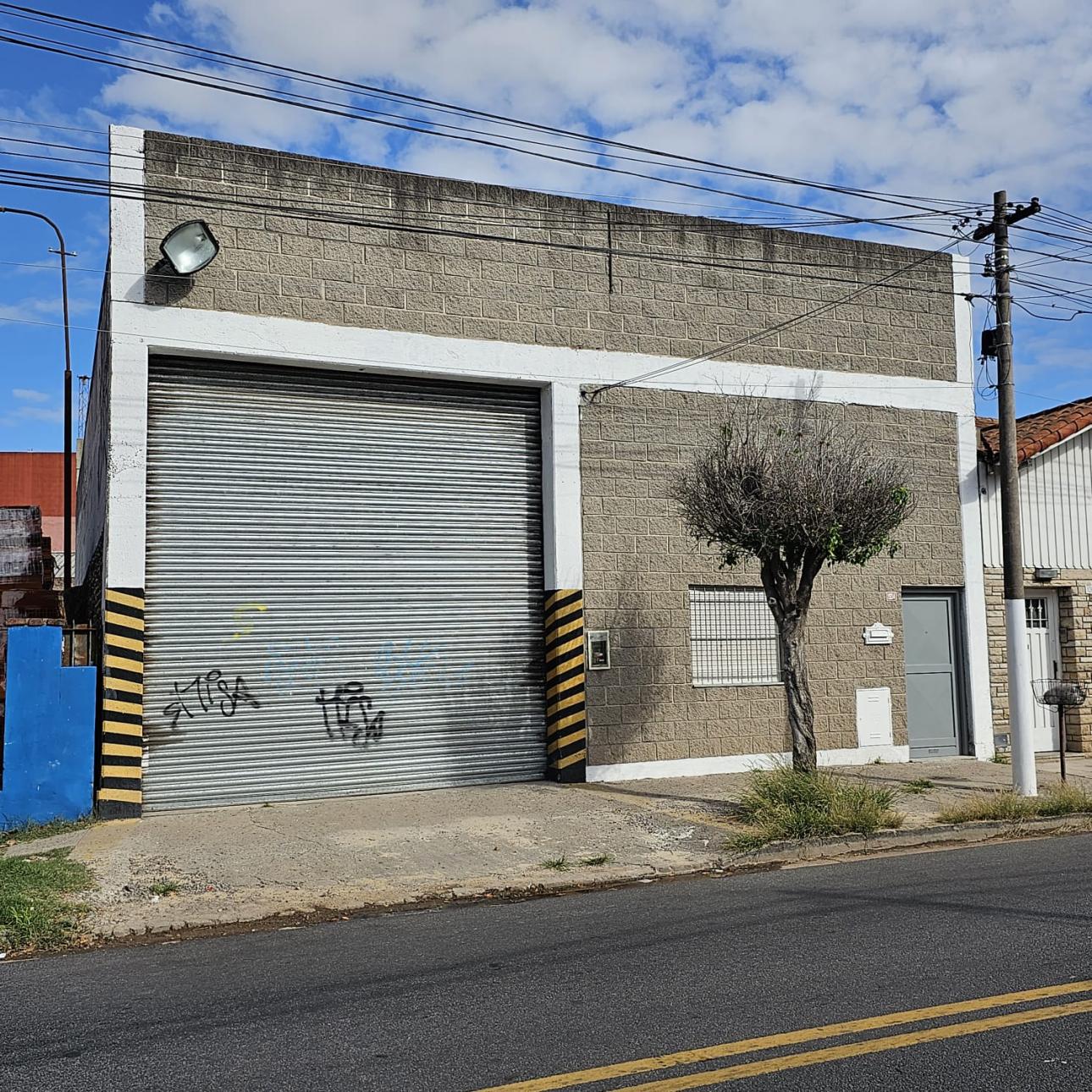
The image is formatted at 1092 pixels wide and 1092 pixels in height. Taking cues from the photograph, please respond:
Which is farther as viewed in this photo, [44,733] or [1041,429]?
[1041,429]

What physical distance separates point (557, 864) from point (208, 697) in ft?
14.6

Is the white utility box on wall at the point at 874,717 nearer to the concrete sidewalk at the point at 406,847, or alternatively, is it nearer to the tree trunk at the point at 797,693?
the concrete sidewalk at the point at 406,847

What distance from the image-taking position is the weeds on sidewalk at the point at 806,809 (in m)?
10.1

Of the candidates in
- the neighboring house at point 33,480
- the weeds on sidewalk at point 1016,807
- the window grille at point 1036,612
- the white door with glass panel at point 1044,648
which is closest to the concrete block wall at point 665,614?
the white door with glass panel at point 1044,648

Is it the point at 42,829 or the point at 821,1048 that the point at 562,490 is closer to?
the point at 42,829

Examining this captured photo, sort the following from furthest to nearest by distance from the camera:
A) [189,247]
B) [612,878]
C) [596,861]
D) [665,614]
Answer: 1. [665,614]
2. [189,247]
3. [596,861]
4. [612,878]

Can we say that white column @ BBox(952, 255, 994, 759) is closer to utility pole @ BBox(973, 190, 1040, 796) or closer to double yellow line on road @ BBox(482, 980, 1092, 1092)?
utility pole @ BBox(973, 190, 1040, 796)

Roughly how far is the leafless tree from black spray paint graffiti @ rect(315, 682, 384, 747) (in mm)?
4059

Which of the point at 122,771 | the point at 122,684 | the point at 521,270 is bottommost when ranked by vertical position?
the point at 122,771

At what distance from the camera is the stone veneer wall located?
16016 millimetres


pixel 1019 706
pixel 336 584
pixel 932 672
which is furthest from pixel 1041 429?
pixel 336 584

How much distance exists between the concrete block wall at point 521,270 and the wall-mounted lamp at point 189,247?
21 centimetres

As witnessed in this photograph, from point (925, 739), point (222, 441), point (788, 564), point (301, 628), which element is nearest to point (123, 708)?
point (301, 628)

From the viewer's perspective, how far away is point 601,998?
18.5 ft
